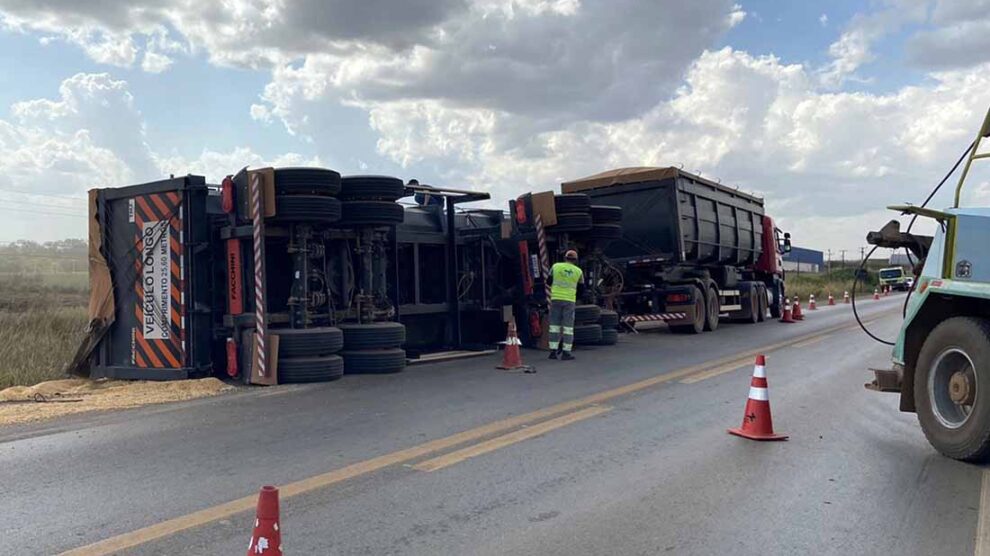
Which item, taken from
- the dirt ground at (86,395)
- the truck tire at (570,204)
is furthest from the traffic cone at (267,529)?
the truck tire at (570,204)

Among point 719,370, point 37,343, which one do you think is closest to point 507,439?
point 719,370

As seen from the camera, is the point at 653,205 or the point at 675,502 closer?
the point at 675,502

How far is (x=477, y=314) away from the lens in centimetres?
1360

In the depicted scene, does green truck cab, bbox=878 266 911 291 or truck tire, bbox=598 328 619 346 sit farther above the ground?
green truck cab, bbox=878 266 911 291

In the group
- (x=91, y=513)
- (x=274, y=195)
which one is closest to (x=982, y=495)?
(x=91, y=513)

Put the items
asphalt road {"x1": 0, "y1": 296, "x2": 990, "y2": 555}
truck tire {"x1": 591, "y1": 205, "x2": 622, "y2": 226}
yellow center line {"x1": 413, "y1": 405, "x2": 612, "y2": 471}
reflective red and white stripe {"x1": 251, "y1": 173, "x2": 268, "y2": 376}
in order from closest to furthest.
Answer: asphalt road {"x1": 0, "y1": 296, "x2": 990, "y2": 555}, yellow center line {"x1": 413, "y1": 405, "x2": 612, "y2": 471}, reflective red and white stripe {"x1": 251, "y1": 173, "x2": 268, "y2": 376}, truck tire {"x1": 591, "y1": 205, "x2": 622, "y2": 226}

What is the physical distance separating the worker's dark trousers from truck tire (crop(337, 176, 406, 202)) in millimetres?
3388

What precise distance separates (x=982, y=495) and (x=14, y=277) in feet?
103

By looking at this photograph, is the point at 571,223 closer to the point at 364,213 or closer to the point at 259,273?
the point at 364,213

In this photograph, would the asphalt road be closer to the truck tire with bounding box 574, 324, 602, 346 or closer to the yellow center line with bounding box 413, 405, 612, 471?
the yellow center line with bounding box 413, 405, 612, 471

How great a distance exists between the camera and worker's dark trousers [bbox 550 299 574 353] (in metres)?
12.1

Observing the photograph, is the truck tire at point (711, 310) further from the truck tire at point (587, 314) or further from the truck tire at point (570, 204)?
the truck tire at point (570, 204)

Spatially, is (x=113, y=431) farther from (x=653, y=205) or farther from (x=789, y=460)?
(x=653, y=205)

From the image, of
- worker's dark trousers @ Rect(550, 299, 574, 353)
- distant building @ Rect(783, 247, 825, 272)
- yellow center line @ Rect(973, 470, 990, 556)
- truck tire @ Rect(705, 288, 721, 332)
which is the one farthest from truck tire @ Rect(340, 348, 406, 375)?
distant building @ Rect(783, 247, 825, 272)
